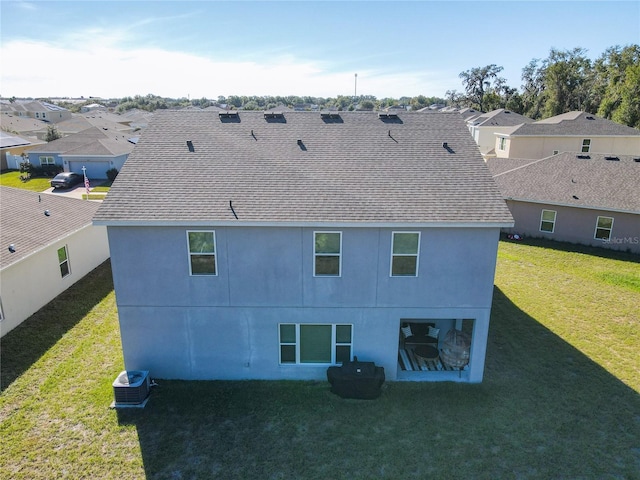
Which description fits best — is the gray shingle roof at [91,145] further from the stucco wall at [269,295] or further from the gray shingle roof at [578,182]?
the gray shingle roof at [578,182]

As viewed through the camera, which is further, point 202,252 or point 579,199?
point 579,199

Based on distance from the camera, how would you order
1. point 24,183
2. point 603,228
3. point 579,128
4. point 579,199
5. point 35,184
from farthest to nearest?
point 24,183, point 35,184, point 579,128, point 579,199, point 603,228

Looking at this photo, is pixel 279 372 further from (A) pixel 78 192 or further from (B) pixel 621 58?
(B) pixel 621 58

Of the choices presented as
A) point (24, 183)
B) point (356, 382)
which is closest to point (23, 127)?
point (24, 183)

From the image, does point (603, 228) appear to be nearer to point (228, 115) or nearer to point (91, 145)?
point (228, 115)

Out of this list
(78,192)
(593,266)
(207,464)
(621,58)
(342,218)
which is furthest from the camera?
(621,58)

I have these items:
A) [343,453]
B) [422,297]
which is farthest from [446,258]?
[343,453]

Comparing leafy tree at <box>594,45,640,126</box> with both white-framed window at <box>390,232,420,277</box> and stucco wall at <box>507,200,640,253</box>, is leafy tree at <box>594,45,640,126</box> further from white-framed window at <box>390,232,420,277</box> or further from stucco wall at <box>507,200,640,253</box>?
white-framed window at <box>390,232,420,277</box>
